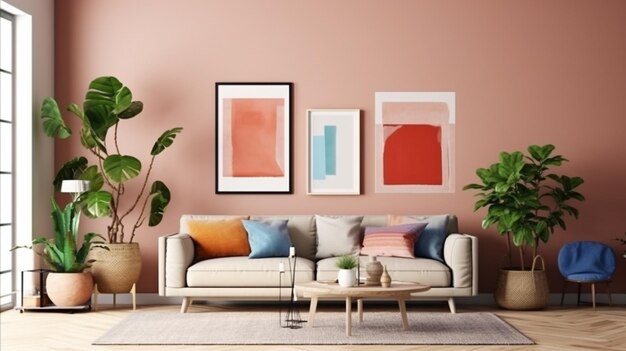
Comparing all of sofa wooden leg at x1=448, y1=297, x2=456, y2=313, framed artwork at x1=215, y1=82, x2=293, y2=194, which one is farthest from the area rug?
framed artwork at x1=215, y1=82, x2=293, y2=194

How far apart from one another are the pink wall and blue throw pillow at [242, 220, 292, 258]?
1.91 feet

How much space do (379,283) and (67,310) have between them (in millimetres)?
2787

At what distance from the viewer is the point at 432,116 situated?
8391 mm

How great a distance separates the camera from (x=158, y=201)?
→ 26.7ft

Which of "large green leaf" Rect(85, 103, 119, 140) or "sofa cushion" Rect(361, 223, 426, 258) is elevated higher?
"large green leaf" Rect(85, 103, 119, 140)

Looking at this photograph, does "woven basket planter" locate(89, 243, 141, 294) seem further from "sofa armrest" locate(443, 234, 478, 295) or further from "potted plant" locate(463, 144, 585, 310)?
"potted plant" locate(463, 144, 585, 310)

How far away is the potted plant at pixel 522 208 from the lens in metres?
7.70

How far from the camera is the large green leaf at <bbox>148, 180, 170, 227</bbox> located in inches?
319

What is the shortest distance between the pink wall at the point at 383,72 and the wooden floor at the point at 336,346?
2.60ft

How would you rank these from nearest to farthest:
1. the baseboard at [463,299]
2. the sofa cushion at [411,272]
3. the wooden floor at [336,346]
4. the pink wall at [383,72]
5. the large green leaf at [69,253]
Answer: the wooden floor at [336,346] < the sofa cushion at [411,272] < the large green leaf at [69,253] < the baseboard at [463,299] < the pink wall at [383,72]

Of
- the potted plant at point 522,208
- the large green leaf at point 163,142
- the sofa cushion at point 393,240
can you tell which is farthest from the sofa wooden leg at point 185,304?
the potted plant at point 522,208

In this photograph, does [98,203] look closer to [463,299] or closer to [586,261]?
[463,299]

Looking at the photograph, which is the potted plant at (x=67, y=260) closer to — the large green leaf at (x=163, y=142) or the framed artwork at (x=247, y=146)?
the large green leaf at (x=163, y=142)

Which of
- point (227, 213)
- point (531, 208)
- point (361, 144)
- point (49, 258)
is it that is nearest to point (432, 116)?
point (361, 144)
